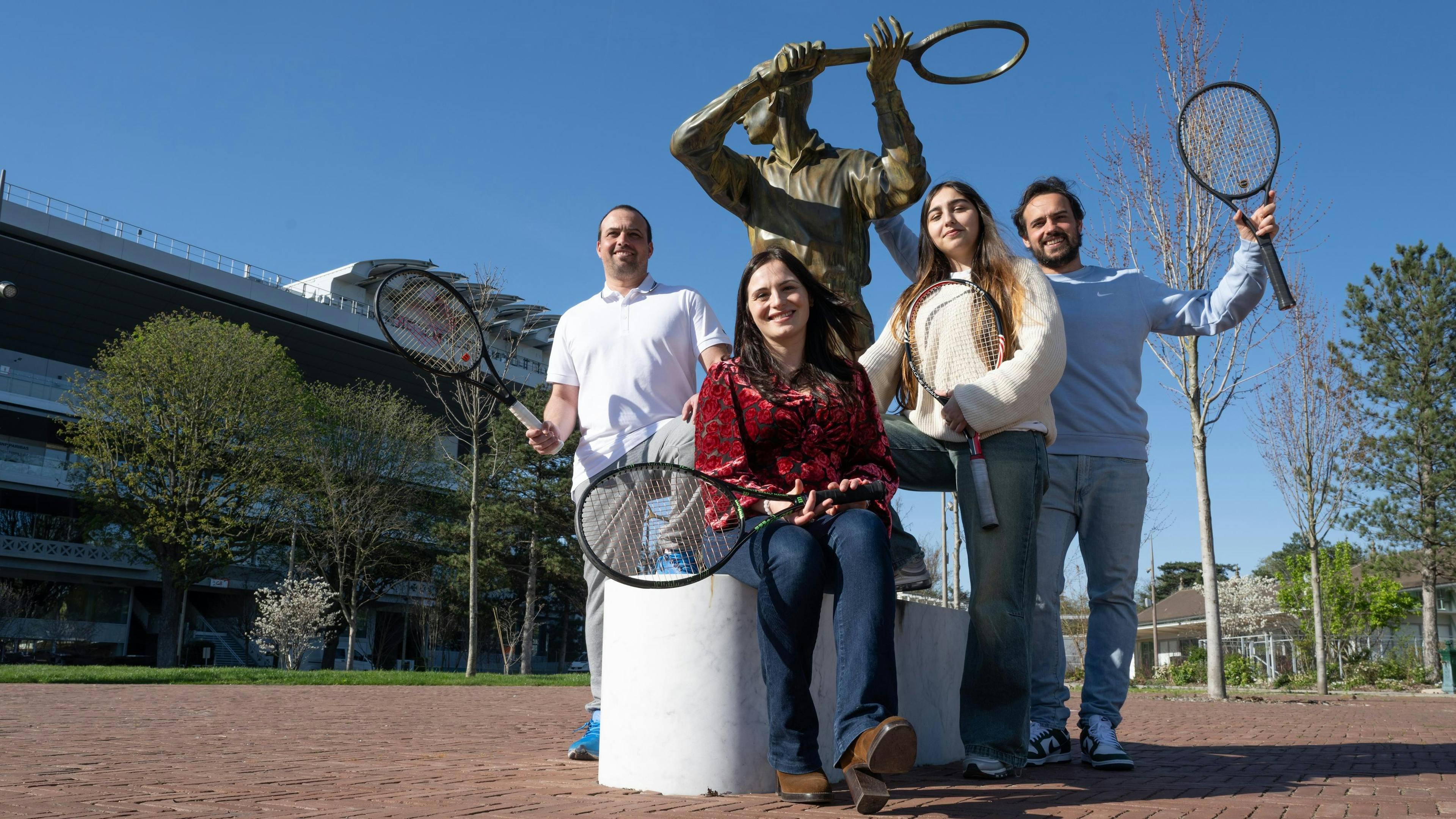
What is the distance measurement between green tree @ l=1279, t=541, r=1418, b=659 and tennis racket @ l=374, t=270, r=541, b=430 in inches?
1232

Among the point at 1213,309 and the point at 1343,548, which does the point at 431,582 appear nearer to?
the point at 1343,548

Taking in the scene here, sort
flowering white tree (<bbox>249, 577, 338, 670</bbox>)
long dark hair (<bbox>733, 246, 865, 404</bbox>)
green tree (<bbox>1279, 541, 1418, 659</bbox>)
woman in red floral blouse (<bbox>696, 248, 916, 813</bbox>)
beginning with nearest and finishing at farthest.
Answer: woman in red floral blouse (<bbox>696, 248, 916, 813</bbox>)
long dark hair (<bbox>733, 246, 865, 404</bbox>)
flowering white tree (<bbox>249, 577, 338, 670</bbox>)
green tree (<bbox>1279, 541, 1418, 659</bbox>)


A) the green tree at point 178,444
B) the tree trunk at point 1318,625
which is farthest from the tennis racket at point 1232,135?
the green tree at point 178,444

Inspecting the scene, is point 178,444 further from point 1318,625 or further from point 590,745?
point 590,745

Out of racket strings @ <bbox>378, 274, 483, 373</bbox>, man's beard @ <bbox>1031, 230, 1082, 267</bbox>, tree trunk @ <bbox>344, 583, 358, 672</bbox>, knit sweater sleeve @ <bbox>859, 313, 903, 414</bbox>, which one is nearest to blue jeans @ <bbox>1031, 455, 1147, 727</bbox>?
knit sweater sleeve @ <bbox>859, 313, 903, 414</bbox>

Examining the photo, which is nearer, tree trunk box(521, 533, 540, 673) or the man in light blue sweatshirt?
the man in light blue sweatshirt

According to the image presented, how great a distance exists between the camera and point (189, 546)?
30.6m

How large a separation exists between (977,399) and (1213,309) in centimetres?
158

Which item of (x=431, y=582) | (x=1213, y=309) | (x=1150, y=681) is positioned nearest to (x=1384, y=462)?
(x=1150, y=681)

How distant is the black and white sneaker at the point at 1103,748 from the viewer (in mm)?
3957

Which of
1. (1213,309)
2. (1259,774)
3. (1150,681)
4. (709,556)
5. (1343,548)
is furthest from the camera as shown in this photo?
(1343,548)

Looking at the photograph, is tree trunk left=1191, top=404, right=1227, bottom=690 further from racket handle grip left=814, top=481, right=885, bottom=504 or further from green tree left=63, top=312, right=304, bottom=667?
green tree left=63, top=312, right=304, bottom=667

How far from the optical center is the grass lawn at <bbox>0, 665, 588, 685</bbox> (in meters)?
13.9

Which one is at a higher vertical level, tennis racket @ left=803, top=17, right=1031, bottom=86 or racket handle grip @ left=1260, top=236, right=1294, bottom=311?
tennis racket @ left=803, top=17, right=1031, bottom=86
